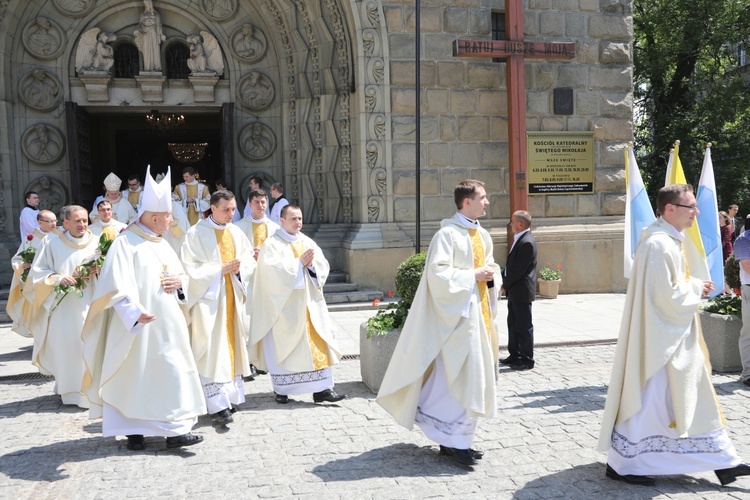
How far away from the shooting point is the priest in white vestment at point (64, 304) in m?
6.66

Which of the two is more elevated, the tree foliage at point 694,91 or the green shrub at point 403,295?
the tree foliage at point 694,91

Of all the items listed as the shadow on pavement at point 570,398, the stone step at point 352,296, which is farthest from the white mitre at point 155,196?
the stone step at point 352,296

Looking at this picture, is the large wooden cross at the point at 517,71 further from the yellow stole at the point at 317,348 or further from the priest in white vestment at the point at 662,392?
the priest in white vestment at the point at 662,392

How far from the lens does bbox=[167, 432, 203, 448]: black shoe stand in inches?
208

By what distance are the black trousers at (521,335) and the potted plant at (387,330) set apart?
154 cm

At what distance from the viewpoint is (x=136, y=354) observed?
16.8 ft

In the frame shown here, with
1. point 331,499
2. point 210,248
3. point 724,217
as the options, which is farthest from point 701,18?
point 331,499

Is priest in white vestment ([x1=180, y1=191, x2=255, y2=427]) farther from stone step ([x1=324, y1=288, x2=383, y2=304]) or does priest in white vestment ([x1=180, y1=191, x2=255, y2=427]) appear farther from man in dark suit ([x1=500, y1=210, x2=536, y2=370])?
stone step ([x1=324, y1=288, x2=383, y2=304])

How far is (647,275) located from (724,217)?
11.0m

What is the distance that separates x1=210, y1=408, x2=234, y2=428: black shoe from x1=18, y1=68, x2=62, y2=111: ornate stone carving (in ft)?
31.1


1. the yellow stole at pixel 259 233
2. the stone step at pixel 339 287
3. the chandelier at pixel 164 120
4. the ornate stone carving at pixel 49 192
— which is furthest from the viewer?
the chandelier at pixel 164 120

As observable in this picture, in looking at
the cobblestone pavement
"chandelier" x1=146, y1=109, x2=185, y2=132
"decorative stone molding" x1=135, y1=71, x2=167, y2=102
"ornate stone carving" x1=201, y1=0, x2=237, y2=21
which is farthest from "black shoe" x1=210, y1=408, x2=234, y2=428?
"chandelier" x1=146, y1=109, x2=185, y2=132

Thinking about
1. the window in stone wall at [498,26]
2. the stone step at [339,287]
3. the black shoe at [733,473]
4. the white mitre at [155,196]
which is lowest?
the black shoe at [733,473]

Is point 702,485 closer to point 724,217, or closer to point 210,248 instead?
point 210,248
